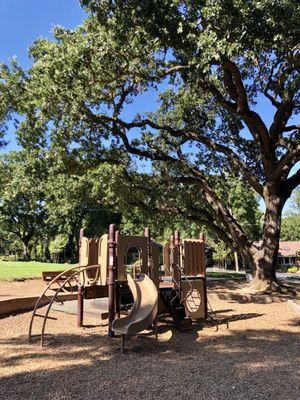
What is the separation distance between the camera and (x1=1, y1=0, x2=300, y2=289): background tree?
30.4ft

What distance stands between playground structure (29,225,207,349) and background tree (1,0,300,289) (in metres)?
4.37

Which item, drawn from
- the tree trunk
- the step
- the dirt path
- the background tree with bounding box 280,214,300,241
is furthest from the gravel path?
the background tree with bounding box 280,214,300,241

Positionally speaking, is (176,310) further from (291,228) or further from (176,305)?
(291,228)

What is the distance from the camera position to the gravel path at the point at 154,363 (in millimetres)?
4629

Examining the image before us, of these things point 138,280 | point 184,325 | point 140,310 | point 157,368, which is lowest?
point 157,368

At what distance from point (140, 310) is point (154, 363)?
149cm

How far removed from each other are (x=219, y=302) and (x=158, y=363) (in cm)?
777

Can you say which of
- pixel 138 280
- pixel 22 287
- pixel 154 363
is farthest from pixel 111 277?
pixel 22 287

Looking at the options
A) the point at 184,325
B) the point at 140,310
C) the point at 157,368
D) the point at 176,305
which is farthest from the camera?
the point at 176,305

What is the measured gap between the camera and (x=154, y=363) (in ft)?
19.5

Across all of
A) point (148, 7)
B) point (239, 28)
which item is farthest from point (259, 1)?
point (148, 7)

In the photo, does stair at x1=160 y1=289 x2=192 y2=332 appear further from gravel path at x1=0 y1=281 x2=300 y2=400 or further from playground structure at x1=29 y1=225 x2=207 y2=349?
gravel path at x1=0 y1=281 x2=300 y2=400

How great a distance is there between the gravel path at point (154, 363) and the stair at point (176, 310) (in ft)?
0.72

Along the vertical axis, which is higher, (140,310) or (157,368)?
(140,310)
